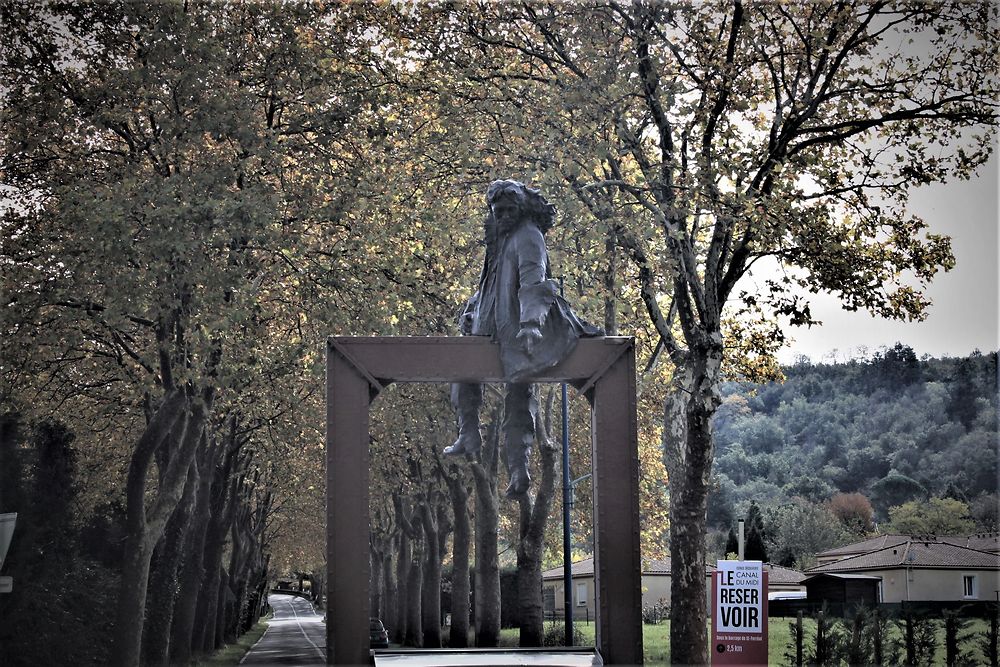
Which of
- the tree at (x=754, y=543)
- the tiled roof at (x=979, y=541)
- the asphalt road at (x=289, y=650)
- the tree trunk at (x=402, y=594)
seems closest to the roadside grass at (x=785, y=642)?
the tree trunk at (x=402, y=594)

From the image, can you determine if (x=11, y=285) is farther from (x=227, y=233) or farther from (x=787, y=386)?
(x=787, y=386)

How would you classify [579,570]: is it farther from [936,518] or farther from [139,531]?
[139,531]

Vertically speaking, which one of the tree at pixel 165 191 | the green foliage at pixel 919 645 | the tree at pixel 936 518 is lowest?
the green foliage at pixel 919 645

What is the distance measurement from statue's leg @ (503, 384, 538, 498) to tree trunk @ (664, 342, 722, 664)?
6543 millimetres

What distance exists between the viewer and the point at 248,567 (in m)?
54.4

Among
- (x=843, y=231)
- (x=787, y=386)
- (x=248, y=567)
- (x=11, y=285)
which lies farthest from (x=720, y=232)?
(x=787, y=386)

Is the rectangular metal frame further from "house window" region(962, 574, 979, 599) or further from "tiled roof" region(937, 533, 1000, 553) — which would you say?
"tiled roof" region(937, 533, 1000, 553)

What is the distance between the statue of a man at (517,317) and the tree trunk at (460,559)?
66.8 feet

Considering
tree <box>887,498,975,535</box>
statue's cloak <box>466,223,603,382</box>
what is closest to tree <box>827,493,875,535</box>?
tree <box>887,498,975,535</box>

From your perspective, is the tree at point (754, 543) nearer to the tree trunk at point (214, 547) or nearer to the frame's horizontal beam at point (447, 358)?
the tree trunk at point (214, 547)

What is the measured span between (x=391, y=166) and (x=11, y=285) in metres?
6.78

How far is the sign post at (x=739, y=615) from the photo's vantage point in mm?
16641

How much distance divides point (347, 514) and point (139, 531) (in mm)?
10725

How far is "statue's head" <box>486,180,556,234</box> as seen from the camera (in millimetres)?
12070
